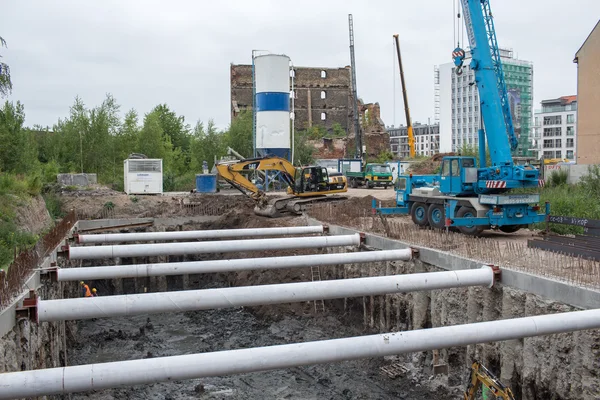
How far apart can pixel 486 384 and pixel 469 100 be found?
112 metres

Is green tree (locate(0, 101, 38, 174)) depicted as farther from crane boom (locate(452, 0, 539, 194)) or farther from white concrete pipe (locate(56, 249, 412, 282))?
crane boom (locate(452, 0, 539, 194))

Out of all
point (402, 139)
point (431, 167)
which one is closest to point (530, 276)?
point (431, 167)

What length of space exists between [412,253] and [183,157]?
47.9 m

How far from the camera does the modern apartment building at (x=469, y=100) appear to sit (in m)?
98.7

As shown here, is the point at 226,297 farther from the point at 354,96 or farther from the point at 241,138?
the point at 354,96

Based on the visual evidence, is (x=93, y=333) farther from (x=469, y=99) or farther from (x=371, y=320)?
(x=469, y=99)

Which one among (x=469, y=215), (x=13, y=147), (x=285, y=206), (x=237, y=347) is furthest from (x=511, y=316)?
(x=13, y=147)

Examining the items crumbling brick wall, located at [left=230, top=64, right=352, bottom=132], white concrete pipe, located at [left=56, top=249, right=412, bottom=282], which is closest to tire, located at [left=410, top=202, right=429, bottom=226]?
white concrete pipe, located at [left=56, top=249, right=412, bottom=282]

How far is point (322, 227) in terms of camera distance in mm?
19875

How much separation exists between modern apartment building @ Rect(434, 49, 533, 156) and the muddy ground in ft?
270

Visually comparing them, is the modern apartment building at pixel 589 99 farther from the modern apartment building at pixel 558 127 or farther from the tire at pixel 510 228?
the modern apartment building at pixel 558 127

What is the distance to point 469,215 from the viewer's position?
17.1m

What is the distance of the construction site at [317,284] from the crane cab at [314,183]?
0.23 feet

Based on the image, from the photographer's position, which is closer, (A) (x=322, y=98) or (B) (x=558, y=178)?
(B) (x=558, y=178)
